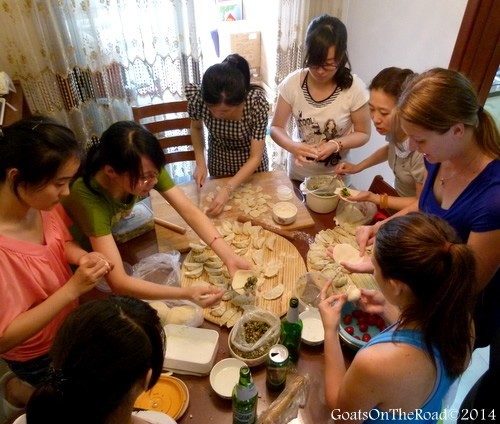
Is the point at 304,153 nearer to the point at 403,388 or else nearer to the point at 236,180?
the point at 236,180

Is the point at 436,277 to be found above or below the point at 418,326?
above

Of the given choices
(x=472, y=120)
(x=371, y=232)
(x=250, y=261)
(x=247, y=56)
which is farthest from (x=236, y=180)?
(x=247, y=56)

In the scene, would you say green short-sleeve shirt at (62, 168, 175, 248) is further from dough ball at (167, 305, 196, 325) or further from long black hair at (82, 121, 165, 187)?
dough ball at (167, 305, 196, 325)

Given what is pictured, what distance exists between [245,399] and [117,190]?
3.23 ft

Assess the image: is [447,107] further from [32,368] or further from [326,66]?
[32,368]

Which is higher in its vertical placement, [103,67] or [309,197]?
[103,67]

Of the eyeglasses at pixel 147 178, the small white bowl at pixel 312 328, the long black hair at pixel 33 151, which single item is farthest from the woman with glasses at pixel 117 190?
the small white bowl at pixel 312 328

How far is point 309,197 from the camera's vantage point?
2037 mm

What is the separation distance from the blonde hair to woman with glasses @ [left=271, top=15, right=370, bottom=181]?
2.72ft

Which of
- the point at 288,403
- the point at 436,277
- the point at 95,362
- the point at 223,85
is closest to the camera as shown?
the point at 95,362

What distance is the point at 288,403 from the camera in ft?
3.71

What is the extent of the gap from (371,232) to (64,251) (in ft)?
4.40

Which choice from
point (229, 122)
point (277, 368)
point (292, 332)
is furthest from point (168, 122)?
point (277, 368)

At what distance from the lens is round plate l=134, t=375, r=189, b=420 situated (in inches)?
44.7
